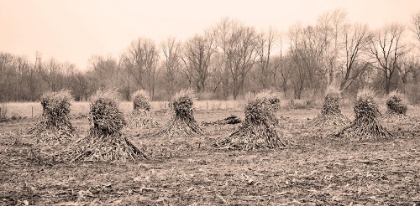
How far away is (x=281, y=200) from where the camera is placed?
21.7ft

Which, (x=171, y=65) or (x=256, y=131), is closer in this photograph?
(x=256, y=131)

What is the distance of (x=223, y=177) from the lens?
8.48 m

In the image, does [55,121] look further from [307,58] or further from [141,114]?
[307,58]

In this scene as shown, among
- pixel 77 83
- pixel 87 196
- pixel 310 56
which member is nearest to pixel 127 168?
pixel 87 196

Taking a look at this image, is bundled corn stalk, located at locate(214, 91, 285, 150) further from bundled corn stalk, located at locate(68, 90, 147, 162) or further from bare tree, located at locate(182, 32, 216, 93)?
bare tree, located at locate(182, 32, 216, 93)

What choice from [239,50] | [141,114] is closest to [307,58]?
[239,50]

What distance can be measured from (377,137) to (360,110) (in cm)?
140

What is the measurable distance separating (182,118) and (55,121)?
18.2 ft

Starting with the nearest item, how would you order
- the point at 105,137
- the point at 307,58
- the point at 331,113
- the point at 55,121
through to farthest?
1. the point at 105,137
2. the point at 55,121
3. the point at 331,113
4. the point at 307,58

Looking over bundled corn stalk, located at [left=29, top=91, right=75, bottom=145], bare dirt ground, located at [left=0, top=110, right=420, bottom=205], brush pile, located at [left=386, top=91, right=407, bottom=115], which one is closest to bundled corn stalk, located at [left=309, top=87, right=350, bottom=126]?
brush pile, located at [left=386, top=91, right=407, bottom=115]

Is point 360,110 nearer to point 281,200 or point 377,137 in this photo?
point 377,137

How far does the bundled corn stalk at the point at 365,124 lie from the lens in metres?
15.5

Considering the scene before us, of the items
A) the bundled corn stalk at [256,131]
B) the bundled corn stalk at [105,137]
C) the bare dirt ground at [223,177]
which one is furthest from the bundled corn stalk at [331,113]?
the bundled corn stalk at [105,137]

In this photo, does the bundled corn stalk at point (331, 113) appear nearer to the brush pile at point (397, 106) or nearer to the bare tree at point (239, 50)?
the brush pile at point (397, 106)
